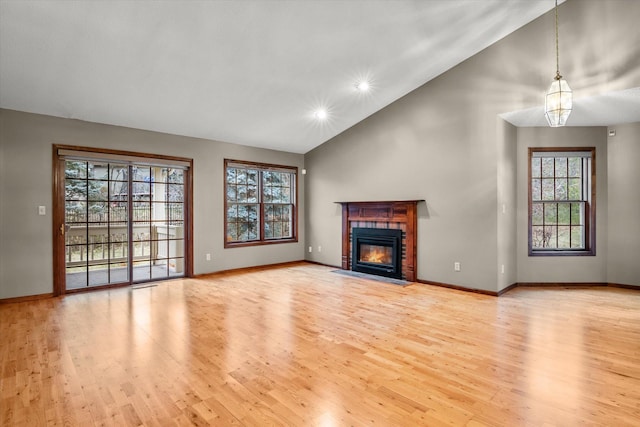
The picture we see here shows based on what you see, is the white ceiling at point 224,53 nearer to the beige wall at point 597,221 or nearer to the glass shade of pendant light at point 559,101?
the glass shade of pendant light at point 559,101

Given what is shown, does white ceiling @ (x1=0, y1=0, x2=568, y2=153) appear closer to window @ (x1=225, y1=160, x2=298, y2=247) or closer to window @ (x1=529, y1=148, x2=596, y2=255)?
window @ (x1=225, y1=160, x2=298, y2=247)

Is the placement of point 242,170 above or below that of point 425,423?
above

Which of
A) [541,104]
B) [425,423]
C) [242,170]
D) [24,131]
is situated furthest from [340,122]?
[425,423]

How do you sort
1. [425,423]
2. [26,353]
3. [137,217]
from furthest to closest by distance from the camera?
[137,217] < [26,353] < [425,423]

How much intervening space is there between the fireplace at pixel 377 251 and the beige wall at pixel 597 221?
1931mm

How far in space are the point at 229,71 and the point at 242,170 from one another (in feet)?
8.78

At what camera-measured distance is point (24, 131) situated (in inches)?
171

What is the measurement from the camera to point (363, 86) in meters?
5.06

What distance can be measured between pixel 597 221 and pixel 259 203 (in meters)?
5.96

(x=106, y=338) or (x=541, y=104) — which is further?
(x=541, y=104)

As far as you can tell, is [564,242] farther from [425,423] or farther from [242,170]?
[242,170]

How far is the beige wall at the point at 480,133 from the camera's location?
156 inches

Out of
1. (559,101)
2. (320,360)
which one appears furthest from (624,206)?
(320,360)

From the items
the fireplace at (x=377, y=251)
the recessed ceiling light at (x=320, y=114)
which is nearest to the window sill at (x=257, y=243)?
the fireplace at (x=377, y=251)
